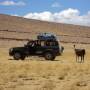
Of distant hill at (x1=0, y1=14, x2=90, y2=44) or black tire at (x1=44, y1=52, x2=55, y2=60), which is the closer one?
black tire at (x1=44, y1=52, x2=55, y2=60)

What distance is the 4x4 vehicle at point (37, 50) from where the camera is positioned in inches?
1726

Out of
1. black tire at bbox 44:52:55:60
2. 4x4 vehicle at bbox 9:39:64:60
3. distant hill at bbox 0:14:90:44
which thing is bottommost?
black tire at bbox 44:52:55:60

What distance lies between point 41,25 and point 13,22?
1035 cm

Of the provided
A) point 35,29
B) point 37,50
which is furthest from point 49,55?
point 35,29

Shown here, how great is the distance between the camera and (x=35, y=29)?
4481 inches

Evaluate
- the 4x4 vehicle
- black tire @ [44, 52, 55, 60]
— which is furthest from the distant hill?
black tire @ [44, 52, 55, 60]

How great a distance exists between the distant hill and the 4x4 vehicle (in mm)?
42960

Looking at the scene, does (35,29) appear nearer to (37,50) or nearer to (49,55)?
(49,55)

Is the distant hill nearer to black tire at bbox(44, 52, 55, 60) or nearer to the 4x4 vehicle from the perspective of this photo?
the 4x4 vehicle

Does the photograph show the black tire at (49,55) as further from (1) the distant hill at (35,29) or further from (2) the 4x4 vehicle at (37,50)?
(1) the distant hill at (35,29)

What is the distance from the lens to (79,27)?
13050 cm

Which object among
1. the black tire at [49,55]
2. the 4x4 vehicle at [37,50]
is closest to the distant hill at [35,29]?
the 4x4 vehicle at [37,50]

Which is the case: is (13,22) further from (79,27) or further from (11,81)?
(11,81)

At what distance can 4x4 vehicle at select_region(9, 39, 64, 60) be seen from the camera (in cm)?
4384
